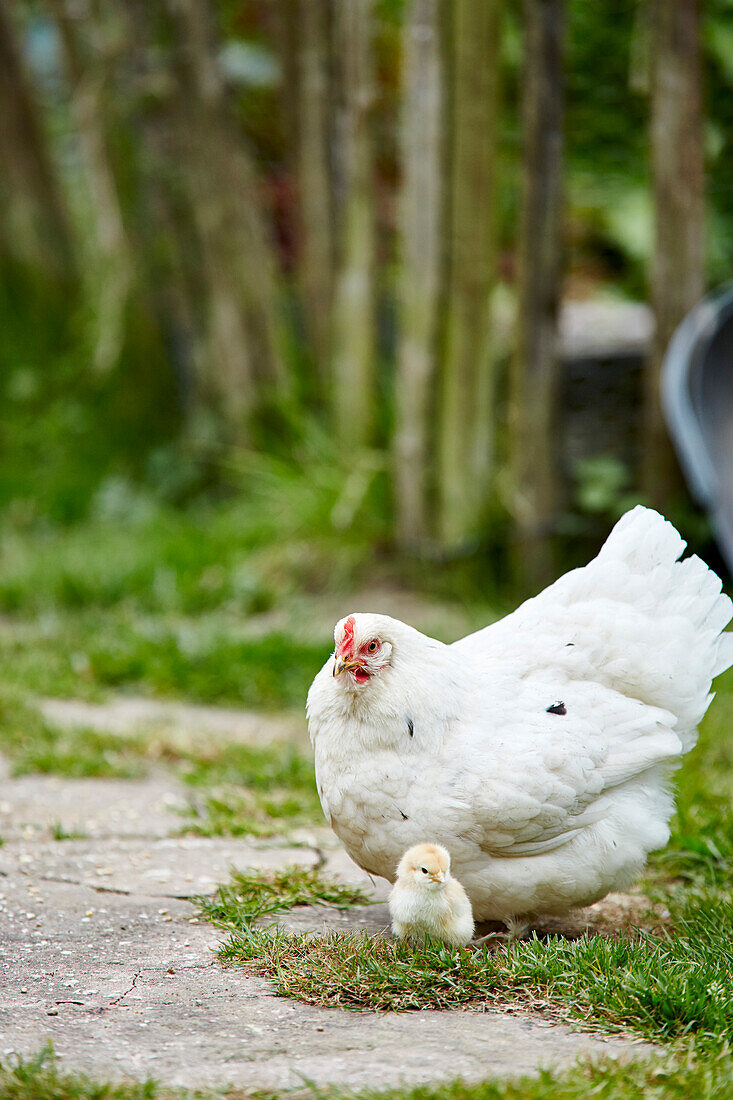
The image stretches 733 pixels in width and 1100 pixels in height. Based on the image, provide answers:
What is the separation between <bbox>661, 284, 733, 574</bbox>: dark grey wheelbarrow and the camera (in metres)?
5.43

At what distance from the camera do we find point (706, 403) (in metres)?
6.09

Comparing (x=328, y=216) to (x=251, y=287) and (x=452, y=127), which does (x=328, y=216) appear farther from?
(x=452, y=127)

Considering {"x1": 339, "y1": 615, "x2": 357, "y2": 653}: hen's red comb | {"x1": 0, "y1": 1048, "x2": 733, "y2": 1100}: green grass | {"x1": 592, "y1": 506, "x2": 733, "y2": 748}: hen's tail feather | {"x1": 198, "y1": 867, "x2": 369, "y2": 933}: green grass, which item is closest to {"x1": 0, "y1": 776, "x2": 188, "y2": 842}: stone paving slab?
{"x1": 198, "y1": 867, "x2": 369, "y2": 933}: green grass

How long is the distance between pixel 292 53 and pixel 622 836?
575cm

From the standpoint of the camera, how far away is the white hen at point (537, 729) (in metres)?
2.77

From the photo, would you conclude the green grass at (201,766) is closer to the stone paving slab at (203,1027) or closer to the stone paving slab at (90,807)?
the stone paving slab at (90,807)

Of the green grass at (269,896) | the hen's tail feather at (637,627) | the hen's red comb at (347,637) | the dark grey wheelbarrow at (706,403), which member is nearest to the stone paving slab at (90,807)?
the green grass at (269,896)

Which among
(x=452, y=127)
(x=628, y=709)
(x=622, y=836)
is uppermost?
(x=452, y=127)

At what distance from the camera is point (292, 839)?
357 centimetres

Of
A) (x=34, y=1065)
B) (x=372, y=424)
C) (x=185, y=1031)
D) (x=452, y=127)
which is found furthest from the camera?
(x=372, y=424)

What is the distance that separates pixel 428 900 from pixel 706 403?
4.14 meters

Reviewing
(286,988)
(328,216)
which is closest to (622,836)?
(286,988)

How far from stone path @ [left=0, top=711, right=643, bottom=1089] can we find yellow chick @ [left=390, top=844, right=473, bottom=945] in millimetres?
243

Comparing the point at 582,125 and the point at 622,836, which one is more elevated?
the point at 582,125
